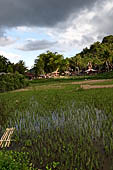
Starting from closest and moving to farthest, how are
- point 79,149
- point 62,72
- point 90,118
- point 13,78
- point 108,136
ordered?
point 79,149, point 108,136, point 90,118, point 13,78, point 62,72

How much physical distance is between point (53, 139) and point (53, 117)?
222 cm

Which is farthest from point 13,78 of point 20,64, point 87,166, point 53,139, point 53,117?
point 20,64

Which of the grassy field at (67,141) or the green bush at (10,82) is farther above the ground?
the green bush at (10,82)

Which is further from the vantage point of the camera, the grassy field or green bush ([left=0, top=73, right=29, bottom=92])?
green bush ([left=0, top=73, right=29, bottom=92])

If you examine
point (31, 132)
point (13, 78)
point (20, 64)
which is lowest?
point (31, 132)

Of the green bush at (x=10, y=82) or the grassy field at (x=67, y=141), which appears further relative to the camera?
the green bush at (x=10, y=82)

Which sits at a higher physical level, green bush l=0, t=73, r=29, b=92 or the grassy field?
green bush l=0, t=73, r=29, b=92

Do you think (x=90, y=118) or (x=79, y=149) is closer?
(x=79, y=149)

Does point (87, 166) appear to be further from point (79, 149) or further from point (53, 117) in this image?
point (53, 117)

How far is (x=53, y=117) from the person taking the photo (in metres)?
6.67

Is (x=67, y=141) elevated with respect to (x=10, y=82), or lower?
lower

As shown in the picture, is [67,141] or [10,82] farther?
[10,82]

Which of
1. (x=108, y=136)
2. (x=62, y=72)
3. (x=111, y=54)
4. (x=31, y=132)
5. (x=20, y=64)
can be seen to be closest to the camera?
(x=108, y=136)

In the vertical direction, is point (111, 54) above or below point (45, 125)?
above
